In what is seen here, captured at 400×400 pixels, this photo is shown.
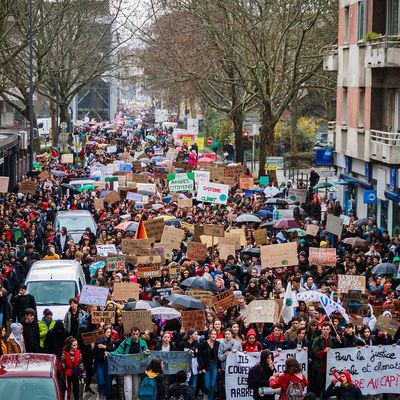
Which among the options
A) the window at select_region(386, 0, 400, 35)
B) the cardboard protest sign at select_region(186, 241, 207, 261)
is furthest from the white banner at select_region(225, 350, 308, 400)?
the window at select_region(386, 0, 400, 35)

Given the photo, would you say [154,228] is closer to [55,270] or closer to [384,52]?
[55,270]

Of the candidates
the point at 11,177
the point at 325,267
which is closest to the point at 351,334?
the point at 325,267

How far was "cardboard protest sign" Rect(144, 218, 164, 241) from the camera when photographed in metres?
27.7

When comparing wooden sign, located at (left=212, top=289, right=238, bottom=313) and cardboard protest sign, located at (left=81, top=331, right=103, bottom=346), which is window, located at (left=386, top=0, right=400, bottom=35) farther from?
cardboard protest sign, located at (left=81, top=331, right=103, bottom=346)

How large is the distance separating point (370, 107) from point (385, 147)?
367cm

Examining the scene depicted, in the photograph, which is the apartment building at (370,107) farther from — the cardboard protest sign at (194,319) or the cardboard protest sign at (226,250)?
the cardboard protest sign at (194,319)

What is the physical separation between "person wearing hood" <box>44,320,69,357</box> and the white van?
222 cm

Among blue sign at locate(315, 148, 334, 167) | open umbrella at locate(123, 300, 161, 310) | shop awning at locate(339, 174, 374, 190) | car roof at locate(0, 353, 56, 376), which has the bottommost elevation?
open umbrella at locate(123, 300, 161, 310)

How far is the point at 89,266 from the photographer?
24.0 metres

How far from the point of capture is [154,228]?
1092 inches

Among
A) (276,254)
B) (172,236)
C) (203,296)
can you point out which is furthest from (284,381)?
(172,236)

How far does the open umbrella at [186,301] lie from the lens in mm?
18516

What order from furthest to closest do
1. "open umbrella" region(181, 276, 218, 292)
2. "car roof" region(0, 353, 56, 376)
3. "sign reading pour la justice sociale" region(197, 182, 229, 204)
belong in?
"sign reading pour la justice sociale" region(197, 182, 229, 204) < "open umbrella" region(181, 276, 218, 292) < "car roof" region(0, 353, 56, 376)

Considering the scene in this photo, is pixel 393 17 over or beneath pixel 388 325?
over
